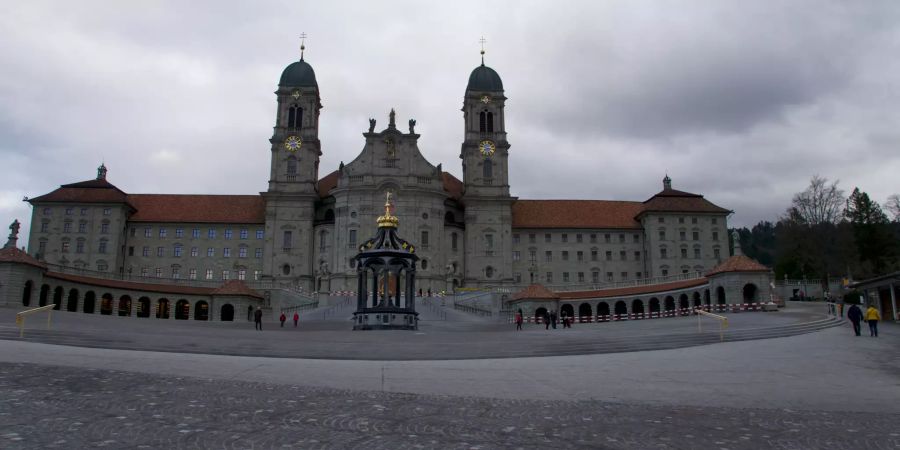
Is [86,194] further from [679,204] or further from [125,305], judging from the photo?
[679,204]

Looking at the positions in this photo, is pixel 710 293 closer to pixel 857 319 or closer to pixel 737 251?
pixel 737 251

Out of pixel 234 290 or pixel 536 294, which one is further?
pixel 234 290

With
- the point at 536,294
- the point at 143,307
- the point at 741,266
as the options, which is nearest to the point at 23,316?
the point at 536,294

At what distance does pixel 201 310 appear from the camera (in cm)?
7456

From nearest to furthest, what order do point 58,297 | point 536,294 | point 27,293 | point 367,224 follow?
point 27,293, point 536,294, point 58,297, point 367,224

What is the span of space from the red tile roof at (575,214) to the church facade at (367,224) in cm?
29

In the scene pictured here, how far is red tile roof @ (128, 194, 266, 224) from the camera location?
93375 millimetres

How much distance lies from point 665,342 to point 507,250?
65013mm

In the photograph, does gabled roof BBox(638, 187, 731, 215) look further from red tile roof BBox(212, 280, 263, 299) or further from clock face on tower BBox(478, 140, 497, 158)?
red tile roof BBox(212, 280, 263, 299)

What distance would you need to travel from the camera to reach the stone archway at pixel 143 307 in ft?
237

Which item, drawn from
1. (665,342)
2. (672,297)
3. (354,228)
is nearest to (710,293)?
(672,297)

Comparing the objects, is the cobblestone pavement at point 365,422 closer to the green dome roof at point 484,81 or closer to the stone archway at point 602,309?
the stone archway at point 602,309

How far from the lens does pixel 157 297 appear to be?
71938 mm

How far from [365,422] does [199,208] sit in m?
90.2
